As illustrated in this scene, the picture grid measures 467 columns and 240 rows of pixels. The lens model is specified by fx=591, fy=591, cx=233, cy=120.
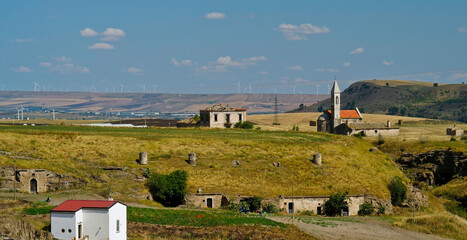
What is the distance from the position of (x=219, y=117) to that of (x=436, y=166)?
42.5 meters

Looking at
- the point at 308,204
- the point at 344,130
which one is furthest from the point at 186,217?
the point at 344,130

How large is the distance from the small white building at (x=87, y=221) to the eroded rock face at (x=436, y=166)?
211ft

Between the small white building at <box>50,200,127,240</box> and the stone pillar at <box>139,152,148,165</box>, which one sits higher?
the stone pillar at <box>139,152,148,165</box>

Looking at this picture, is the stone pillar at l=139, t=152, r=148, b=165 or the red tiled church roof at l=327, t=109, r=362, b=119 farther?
the red tiled church roof at l=327, t=109, r=362, b=119

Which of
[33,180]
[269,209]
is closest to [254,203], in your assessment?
[269,209]

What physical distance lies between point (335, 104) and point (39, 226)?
86887 millimetres

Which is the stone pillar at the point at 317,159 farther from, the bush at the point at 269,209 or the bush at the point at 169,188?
the bush at the point at 169,188

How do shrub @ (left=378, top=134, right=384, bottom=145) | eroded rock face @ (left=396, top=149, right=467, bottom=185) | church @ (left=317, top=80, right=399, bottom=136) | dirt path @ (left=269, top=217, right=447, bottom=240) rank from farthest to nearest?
church @ (left=317, top=80, right=399, bottom=136) < shrub @ (left=378, top=134, right=384, bottom=145) < eroded rock face @ (left=396, top=149, right=467, bottom=185) < dirt path @ (left=269, top=217, right=447, bottom=240)

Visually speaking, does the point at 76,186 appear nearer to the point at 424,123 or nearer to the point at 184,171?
the point at 184,171

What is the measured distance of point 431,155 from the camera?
332 feet

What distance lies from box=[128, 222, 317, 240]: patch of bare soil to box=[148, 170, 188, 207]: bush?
12404mm

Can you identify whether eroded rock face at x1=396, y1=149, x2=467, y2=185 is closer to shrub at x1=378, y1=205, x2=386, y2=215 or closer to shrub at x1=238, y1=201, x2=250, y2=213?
shrub at x1=378, y1=205, x2=386, y2=215

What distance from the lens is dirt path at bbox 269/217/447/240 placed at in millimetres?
55906

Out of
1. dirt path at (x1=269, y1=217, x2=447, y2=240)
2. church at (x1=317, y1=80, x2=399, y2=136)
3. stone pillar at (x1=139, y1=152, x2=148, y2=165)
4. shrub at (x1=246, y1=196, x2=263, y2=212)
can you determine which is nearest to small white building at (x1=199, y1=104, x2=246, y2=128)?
church at (x1=317, y1=80, x2=399, y2=136)
